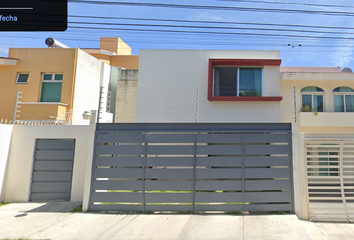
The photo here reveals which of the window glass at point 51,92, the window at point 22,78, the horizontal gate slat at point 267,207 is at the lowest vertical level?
the horizontal gate slat at point 267,207

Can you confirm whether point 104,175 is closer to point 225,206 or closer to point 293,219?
point 225,206

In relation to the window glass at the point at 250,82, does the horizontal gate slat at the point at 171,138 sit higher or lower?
lower

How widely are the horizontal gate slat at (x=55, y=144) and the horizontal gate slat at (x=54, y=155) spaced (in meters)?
0.11

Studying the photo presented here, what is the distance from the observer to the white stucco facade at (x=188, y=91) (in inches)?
383

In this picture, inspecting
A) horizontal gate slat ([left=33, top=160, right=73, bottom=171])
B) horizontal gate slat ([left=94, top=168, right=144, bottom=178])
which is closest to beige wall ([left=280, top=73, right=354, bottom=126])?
horizontal gate slat ([left=94, top=168, right=144, bottom=178])

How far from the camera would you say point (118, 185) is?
220 inches

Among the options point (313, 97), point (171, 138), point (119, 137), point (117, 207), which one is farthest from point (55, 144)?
point (313, 97)

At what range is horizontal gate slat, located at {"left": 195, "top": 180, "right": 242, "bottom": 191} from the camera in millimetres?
5418

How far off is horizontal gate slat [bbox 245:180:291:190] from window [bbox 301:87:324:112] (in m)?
7.24

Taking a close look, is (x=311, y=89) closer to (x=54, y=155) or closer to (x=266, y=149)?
(x=266, y=149)

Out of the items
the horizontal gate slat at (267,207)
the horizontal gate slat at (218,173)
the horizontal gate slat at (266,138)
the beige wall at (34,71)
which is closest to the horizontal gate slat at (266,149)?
the horizontal gate slat at (266,138)

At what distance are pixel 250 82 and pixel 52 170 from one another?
26.8 ft

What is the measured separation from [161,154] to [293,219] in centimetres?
319

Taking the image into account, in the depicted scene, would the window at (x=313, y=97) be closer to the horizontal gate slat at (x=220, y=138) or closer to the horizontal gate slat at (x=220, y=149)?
the horizontal gate slat at (x=220, y=138)
